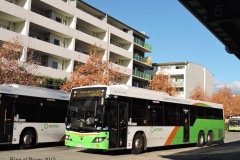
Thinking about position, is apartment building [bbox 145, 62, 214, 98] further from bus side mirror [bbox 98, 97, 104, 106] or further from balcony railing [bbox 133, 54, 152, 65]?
bus side mirror [bbox 98, 97, 104, 106]

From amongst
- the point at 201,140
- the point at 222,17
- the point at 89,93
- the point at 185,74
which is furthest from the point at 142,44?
the point at 222,17

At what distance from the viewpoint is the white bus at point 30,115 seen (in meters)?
14.7

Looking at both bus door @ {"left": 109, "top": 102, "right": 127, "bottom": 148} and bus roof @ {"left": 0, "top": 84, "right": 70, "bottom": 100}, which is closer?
bus door @ {"left": 109, "top": 102, "right": 127, "bottom": 148}

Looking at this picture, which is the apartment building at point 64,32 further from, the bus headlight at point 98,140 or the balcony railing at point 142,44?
the bus headlight at point 98,140

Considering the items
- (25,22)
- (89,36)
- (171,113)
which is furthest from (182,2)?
(89,36)

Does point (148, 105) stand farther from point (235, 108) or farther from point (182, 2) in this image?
point (235, 108)

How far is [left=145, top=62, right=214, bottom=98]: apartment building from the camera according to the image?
255ft

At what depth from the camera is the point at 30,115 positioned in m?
15.9

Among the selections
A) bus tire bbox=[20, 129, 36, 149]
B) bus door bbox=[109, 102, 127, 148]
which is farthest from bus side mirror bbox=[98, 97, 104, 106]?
bus tire bbox=[20, 129, 36, 149]

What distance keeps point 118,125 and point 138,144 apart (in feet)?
5.68

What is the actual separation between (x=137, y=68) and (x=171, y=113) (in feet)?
139

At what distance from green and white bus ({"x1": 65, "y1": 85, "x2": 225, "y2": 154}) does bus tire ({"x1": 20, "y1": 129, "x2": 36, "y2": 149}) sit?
2453 millimetres

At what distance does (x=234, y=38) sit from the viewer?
11.5m

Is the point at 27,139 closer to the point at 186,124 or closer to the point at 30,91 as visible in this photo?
the point at 30,91
